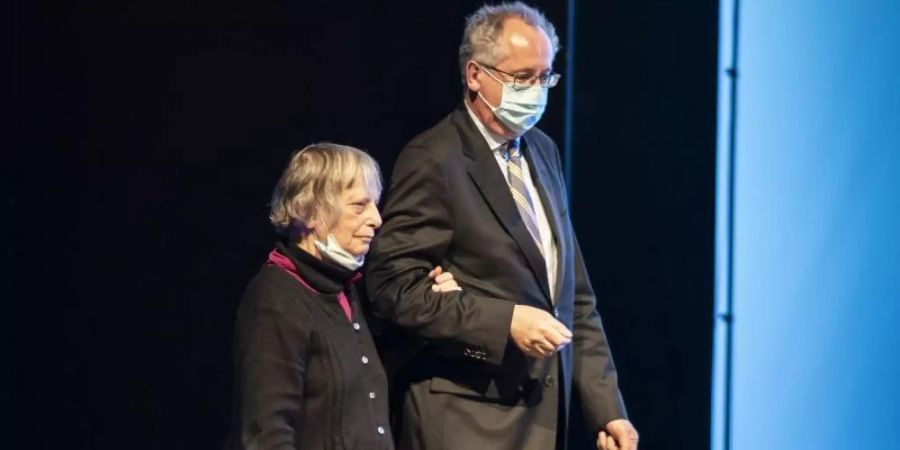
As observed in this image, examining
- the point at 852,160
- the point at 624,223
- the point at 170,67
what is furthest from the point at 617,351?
the point at 170,67

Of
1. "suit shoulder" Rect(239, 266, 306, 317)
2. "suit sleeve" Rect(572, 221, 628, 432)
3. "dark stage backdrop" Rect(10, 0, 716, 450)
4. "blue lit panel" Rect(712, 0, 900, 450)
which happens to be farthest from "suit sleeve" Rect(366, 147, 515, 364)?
"blue lit panel" Rect(712, 0, 900, 450)

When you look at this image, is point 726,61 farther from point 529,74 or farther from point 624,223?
point 529,74

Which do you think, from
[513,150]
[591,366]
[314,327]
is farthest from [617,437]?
[314,327]

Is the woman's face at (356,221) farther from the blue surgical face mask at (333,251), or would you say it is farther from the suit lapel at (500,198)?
the suit lapel at (500,198)

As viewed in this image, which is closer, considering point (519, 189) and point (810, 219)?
point (519, 189)

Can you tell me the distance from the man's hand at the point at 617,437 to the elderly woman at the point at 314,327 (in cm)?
50

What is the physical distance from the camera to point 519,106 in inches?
113

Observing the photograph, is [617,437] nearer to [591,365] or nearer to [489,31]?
[591,365]

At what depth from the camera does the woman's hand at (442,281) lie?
2760 millimetres

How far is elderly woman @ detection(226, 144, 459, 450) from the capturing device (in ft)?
8.28

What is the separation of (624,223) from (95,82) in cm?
143

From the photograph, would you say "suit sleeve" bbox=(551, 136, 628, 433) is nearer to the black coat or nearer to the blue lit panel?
the black coat

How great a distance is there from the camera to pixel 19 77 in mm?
3160

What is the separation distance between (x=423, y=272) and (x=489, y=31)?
20.6 inches
